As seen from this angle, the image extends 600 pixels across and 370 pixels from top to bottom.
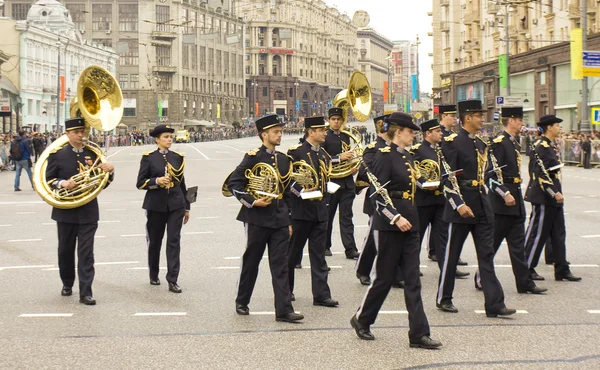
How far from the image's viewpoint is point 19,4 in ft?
355

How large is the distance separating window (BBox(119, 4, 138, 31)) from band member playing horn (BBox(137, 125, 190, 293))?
10464 cm

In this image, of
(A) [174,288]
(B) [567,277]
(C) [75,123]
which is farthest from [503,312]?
(C) [75,123]

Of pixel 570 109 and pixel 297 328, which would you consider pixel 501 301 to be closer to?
pixel 297 328

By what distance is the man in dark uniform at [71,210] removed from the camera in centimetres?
1038

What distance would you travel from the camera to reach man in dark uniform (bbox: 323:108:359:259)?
507 inches

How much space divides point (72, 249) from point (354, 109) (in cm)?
594

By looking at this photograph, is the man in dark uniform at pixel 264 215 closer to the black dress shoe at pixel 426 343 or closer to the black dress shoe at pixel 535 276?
the black dress shoe at pixel 426 343

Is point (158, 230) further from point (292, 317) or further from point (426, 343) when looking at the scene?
point (426, 343)

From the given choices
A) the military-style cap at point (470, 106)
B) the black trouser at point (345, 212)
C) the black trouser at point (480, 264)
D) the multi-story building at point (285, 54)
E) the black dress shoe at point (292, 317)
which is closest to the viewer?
the black dress shoe at point (292, 317)

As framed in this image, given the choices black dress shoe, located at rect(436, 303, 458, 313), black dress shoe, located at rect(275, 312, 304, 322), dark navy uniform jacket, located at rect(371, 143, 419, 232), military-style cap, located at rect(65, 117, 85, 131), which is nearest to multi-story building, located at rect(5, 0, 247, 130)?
military-style cap, located at rect(65, 117, 85, 131)

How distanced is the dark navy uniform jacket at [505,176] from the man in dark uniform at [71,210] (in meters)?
4.20

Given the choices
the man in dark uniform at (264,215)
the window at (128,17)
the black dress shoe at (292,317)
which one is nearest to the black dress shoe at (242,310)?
the man in dark uniform at (264,215)

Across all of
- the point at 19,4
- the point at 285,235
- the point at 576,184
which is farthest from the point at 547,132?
the point at 19,4

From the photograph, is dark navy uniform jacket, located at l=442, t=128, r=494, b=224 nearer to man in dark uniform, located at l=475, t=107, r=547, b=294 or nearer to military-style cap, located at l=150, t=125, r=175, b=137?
man in dark uniform, located at l=475, t=107, r=547, b=294
